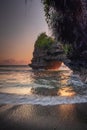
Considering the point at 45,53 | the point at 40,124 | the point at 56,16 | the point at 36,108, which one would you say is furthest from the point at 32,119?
the point at 45,53

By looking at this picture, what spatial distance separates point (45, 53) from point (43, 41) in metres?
4.95

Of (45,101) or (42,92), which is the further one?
(42,92)

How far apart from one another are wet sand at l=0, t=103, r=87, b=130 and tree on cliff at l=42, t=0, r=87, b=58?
15.4ft

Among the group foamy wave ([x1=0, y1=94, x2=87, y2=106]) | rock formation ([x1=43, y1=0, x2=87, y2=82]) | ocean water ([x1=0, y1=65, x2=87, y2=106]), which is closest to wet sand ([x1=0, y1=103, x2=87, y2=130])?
foamy wave ([x1=0, y1=94, x2=87, y2=106])

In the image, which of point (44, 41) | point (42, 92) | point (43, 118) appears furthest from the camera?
point (44, 41)

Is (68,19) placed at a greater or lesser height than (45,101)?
greater

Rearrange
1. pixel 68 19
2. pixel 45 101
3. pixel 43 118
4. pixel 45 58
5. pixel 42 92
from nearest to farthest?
pixel 43 118 < pixel 45 101 < pixel 68 19 < pixel 42 92 < pixel 45 58

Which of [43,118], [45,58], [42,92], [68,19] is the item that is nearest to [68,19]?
[68,19]

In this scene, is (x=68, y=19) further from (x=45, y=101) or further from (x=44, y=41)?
(x=44, y=41)

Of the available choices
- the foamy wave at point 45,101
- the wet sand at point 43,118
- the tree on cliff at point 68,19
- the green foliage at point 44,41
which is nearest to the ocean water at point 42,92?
A: the foamy wave at point 45,101

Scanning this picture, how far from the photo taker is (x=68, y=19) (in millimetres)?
12750

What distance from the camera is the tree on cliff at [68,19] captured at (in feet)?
39.3

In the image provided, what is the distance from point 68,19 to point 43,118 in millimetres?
6423

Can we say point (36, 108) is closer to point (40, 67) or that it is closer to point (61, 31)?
point (61, 31)
